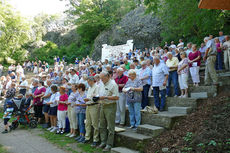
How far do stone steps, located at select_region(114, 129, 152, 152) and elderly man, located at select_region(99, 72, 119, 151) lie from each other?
18 centimetres

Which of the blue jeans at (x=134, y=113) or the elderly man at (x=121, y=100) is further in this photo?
the elderly man at (x=121, y=100)

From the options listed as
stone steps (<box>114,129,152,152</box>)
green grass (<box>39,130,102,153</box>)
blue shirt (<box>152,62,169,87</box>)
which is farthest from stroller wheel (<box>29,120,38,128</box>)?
blue shirt (<box>152,62,169,87</box>)

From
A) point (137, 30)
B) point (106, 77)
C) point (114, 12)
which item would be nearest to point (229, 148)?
point (106, 77)

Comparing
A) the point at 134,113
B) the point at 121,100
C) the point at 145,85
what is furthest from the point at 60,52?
the point at 134,113

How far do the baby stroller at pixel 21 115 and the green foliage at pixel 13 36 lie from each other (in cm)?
2604

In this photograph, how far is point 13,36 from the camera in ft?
105

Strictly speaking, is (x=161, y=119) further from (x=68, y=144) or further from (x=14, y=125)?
(x=14, y=125)

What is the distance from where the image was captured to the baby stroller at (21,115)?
8.37 meters

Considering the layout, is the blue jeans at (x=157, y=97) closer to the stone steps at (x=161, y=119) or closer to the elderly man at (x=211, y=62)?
the stone steps at (x=161, y=119)

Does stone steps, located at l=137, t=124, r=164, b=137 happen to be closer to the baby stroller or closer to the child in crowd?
the baby stroller

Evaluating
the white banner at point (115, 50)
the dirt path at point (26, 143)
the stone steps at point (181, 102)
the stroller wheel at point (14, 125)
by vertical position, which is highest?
the white banner at point (115, 50)

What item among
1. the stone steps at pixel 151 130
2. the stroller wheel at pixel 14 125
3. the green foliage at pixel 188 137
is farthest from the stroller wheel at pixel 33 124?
the green foliage at pixel 188 137

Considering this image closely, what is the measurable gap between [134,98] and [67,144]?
8.03ft

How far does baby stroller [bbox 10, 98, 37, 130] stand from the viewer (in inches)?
330
